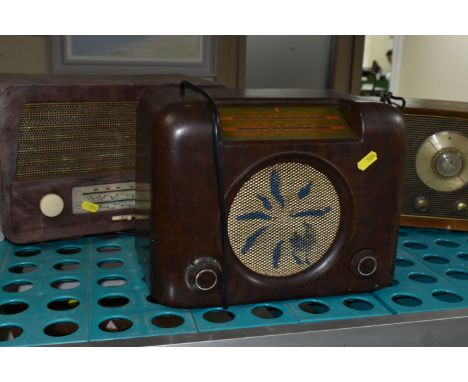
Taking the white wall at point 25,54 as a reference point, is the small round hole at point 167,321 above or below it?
below

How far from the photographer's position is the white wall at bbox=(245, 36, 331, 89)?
204 cm

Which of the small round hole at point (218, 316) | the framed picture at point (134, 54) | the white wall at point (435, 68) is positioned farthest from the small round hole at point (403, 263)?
the white wall at point (435, 68)

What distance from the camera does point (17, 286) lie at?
35.8 inches

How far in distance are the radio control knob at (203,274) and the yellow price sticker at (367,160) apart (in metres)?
0.26

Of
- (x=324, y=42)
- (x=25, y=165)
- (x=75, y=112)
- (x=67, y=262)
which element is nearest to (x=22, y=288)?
(x=67, y=262)

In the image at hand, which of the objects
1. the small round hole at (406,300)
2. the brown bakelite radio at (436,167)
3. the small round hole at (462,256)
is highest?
the brown bakelite radio at (436,167)

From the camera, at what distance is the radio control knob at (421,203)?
1080mm

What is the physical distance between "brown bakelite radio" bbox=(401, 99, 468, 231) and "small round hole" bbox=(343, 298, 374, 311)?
0.28m

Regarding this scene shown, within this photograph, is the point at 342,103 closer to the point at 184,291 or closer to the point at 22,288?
the point at 184,291

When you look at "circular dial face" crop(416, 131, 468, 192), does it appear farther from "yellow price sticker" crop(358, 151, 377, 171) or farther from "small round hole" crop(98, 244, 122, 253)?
"small round hole" crop(98, 244, 122, 253)

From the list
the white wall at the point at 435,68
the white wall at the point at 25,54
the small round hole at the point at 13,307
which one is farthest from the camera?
the white wall at the point at 435,68

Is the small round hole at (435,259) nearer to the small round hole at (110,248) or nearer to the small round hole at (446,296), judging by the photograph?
the small round hole at (446,296)

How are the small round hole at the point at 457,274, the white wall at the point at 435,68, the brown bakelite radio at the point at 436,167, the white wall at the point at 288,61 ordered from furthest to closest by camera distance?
the white wall at the point at 435,68 → the white wall at the point at 288,61 → the brown bakelite radio at the point at 436,167 → the small round hole at the point at 457,274

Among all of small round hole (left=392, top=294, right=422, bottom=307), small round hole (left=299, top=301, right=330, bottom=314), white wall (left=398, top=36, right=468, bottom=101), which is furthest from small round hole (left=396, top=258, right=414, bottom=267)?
white wall (left=398, top=36, right=468, bottom=101)
